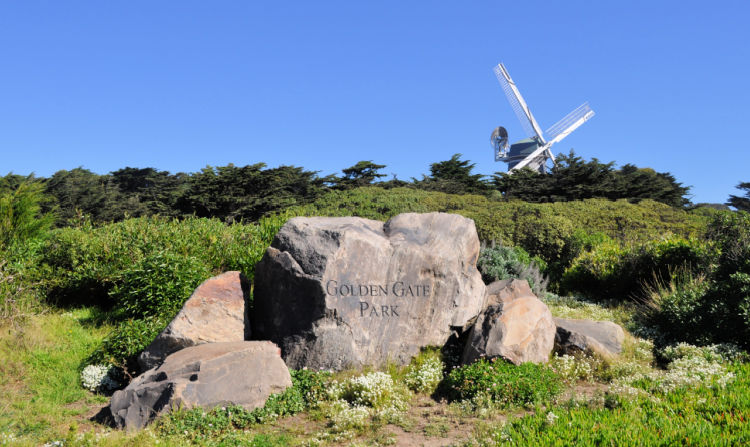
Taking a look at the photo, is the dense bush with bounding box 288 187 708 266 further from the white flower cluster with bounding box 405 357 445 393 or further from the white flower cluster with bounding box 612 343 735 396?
the white flower cluster with bounding box 405 357 445 393

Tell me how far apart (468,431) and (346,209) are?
64.8 ft

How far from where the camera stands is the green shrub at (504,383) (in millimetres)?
6848

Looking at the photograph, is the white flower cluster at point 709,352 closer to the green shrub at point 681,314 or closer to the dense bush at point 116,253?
the green shrub at point 681,314

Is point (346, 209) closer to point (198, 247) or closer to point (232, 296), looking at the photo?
point (198, 247)

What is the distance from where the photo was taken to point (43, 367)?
8.77 metres

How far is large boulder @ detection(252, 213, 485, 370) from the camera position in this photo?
7.89 m

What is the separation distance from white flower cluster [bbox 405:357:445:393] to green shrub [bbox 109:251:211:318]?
4609 mm

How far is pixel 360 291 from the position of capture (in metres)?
8.10

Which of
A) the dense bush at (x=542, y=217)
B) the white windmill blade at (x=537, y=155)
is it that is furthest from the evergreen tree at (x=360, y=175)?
the white windmill blade at (x=537, y=155)

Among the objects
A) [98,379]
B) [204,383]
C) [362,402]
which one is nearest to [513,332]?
[362,402]

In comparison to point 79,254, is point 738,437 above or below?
below

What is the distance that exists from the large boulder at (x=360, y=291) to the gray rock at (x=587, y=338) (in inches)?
61.6

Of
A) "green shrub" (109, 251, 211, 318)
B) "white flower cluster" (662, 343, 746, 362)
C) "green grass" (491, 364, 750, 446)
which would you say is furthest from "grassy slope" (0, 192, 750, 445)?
"green shrub" (109, 251, 211, 318)

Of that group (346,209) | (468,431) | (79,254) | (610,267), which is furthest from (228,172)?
(468,431)
